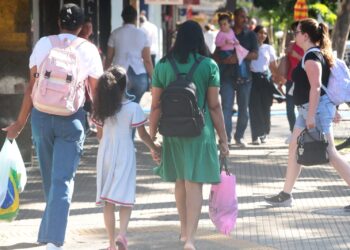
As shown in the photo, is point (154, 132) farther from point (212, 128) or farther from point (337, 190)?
point (337, 190)

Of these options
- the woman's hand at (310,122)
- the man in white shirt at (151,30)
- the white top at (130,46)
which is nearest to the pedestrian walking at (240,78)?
the white top at (130,46)

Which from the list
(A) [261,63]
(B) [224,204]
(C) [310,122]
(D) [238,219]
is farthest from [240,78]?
(B) [224,204]

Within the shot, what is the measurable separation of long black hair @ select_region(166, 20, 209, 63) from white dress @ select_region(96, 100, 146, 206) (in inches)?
21.1

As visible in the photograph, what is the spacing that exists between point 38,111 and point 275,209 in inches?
120

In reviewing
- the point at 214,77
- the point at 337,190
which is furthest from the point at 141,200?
the point at 214,77

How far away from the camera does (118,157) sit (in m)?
7.59

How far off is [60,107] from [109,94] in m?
0.36

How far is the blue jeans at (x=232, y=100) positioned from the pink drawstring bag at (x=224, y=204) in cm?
637

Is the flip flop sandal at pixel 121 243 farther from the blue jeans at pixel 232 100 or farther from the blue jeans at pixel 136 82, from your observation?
the blue jeans at pixel 232 100

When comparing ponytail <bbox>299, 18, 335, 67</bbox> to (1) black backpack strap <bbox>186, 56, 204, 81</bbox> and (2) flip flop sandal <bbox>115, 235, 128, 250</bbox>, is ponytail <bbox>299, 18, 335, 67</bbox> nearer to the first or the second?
(1) black backpack strap <bbox>186, 56, 204, 81</bbox>

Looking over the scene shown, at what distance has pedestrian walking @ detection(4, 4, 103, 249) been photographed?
24.5ft

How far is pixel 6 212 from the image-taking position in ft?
25.6

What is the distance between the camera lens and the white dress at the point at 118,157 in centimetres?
757

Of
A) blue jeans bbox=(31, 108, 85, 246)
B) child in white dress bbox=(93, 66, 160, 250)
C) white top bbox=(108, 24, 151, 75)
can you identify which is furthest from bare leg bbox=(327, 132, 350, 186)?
white top bbox=(108, 24, 151, 75)
